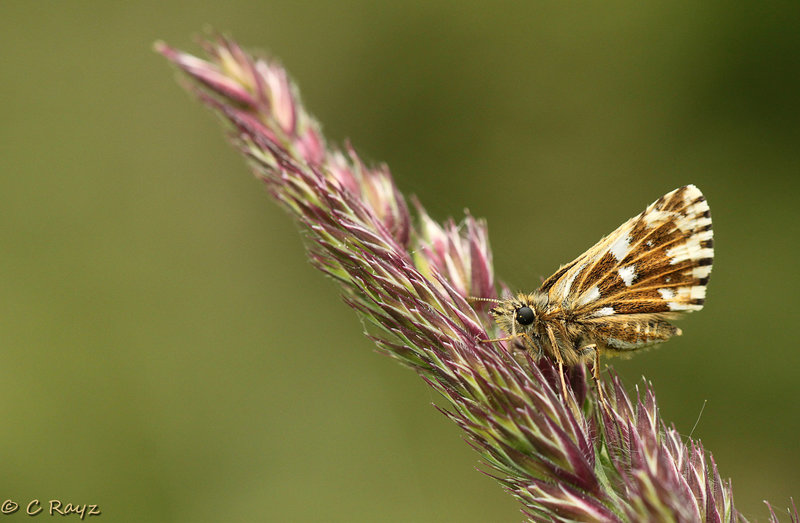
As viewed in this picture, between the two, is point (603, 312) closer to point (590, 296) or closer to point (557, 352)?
point (590, 296)

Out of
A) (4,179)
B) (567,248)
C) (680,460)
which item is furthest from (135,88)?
(680,460)

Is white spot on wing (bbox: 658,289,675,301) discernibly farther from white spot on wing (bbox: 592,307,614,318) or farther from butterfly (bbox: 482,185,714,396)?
white spot on wing (bbox: 592,307,614,318)

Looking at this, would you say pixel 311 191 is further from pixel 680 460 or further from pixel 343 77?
pixel 343 77
